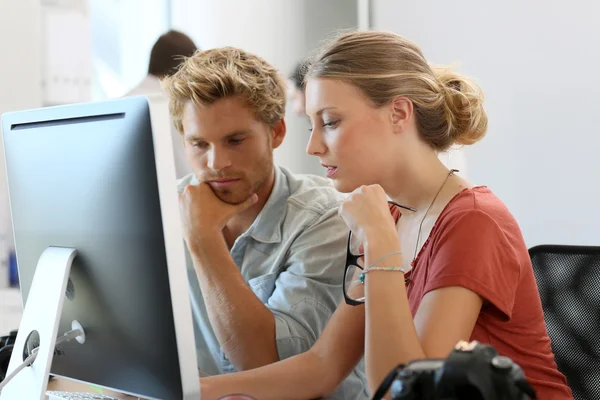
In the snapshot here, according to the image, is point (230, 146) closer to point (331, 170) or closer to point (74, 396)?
point (331, 170)

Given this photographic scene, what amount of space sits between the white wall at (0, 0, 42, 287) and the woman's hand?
6.29 ft

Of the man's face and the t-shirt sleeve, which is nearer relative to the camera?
the t-shirt sleeve

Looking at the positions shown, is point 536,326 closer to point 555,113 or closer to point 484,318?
point 484,318

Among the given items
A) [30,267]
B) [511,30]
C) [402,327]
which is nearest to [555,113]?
[511,30]

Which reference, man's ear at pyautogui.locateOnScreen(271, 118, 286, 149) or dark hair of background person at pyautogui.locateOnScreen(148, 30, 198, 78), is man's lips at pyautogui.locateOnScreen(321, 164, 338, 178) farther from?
dark hair of background person at pyautogui.locateOnScreen(148, 30, 198, 78)

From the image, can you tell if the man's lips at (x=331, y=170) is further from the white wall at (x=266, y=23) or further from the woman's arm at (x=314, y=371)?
the white wall at (x=266, y=23)

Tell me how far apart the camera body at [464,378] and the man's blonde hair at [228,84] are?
104 centimetres

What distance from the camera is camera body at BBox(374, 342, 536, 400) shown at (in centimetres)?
66

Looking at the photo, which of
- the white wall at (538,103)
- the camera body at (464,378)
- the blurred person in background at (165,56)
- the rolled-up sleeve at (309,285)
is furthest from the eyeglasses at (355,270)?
the blurred person in background at (165,56)

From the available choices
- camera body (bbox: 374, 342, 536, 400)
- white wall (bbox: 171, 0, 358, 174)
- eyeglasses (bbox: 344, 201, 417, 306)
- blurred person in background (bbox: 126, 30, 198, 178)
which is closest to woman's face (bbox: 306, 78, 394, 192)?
eyeglasses (bbox: 344, 201, 417, 306)

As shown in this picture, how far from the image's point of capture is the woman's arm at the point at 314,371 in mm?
1311

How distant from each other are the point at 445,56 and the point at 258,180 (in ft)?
5.49

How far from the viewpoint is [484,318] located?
1255 mm

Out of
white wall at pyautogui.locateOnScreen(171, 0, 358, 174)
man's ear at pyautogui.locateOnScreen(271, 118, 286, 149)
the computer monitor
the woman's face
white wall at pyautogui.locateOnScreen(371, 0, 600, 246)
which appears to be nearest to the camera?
the computer monitor
